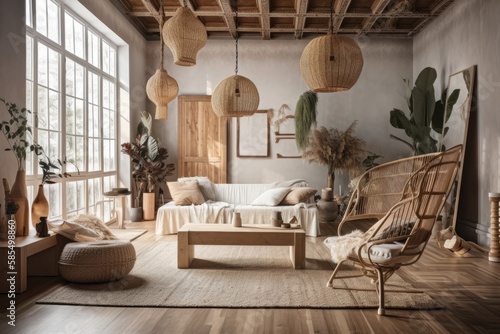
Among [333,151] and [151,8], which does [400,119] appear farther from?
[151,8]

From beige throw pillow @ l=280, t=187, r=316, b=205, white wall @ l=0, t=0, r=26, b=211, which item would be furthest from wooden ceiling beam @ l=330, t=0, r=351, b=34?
white wall @ l=0, t=0, r=26, b=211

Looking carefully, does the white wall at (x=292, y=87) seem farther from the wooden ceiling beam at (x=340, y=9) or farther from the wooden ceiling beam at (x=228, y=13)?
the wooden ceiling beam at (x=340, y=9)

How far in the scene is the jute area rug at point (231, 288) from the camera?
361cm

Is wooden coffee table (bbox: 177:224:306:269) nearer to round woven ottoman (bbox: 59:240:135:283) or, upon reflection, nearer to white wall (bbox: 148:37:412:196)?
round woven ottoman (bbox: 59:240:135:283)

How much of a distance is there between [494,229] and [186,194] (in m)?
4.06

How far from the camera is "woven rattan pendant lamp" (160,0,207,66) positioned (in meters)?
4.46

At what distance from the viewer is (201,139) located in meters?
9.16

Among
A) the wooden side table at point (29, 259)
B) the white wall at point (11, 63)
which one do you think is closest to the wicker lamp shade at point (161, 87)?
the white wall at point (11, 63)

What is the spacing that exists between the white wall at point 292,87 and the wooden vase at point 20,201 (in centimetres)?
503

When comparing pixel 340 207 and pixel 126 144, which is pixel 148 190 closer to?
pixel 126 144

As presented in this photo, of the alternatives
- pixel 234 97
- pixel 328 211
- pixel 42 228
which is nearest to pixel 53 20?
pixel 234 97

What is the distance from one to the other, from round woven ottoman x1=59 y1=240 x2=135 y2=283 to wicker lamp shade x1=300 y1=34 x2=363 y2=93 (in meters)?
2.30

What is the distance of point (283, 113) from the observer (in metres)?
9.21

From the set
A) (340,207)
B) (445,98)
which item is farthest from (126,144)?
(445,98)
